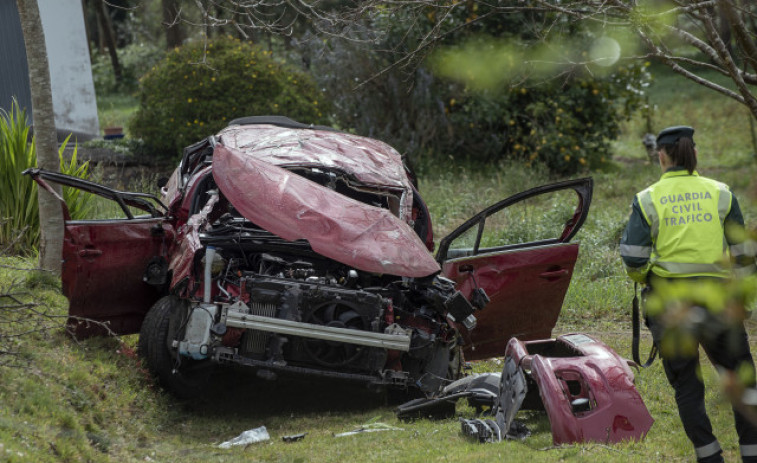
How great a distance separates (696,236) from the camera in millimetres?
4949

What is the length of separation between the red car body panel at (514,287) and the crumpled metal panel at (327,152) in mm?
816

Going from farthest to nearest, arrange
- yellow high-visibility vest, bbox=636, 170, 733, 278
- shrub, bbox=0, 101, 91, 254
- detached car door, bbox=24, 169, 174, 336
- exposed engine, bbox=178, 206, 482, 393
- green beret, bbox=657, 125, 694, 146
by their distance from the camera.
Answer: shrub, bbox=0, 101, 91, 254
detached car door, bbox=24, 169, 174, 336
exposed engine, bbox=178, 206, 482, 393
green beret, bbox=657, 125, 694, 146
yellow high-visibility vest, bbox=636, 170, 733, 278

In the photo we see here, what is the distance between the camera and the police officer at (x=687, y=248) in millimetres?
4859

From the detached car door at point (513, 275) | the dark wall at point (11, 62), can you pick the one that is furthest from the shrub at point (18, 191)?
the dark wall at point (11, 62)

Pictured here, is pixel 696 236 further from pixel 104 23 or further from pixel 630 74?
A: pixel 104 23

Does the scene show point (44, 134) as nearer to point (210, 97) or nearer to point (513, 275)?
point (513, 275)

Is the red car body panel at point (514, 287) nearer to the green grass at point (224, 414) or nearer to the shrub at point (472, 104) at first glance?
the green grass at point (224, 414)

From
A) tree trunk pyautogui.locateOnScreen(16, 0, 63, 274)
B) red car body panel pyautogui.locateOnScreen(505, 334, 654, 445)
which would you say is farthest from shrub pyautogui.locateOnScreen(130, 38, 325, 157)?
red car body panel pyautogui.locateOnScreen(505, 334, 654, 445)

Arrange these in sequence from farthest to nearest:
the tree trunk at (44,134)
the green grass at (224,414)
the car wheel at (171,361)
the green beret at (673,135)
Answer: the tree trunk at (44,134)
the car wheel at (171,361)
the green grass at (224,414)
the green beret at (673,135)

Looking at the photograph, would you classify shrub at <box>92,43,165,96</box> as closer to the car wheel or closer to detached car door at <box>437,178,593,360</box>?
the car wheel

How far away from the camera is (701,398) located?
4.93m

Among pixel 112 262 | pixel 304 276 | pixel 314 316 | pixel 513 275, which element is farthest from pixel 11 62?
pixel 513 275

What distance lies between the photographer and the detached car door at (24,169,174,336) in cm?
704

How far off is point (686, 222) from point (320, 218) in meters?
2.75
